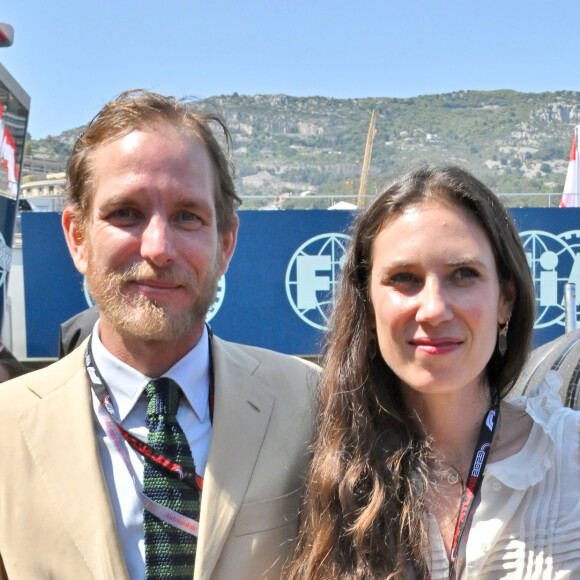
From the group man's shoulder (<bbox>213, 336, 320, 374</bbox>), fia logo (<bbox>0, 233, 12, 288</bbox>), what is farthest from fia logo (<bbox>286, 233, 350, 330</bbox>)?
man's shoulder (<bbox>213, 336, 320, 374</bbox>)

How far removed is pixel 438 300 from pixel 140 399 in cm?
82

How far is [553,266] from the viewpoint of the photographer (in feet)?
25.6

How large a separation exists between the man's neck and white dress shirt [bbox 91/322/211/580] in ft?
0.07

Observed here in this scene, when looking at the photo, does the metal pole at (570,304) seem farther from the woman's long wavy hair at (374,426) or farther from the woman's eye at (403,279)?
the woman's eye at (403,279)

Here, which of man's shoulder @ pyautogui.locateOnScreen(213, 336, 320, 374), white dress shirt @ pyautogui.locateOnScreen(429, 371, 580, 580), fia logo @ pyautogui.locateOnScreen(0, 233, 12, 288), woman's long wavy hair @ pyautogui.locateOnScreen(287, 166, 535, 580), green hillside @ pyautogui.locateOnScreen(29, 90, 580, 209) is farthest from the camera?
green hillside @ pyautogui.locateOnScreen(29, 90, 580, 209)

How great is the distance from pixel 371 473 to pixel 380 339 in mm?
341

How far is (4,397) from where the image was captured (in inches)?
73.1

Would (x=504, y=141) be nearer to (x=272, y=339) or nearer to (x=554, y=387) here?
(x=272, y=339)

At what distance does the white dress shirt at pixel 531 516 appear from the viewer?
157 centimetres

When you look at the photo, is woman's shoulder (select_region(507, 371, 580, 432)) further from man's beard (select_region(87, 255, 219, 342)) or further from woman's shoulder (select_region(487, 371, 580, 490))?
man's beard (select_region(87, 255, 219, 342))

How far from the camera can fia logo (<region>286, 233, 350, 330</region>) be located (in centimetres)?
786

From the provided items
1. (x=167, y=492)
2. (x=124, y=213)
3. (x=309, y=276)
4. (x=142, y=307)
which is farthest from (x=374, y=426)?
(x=309, y=276)

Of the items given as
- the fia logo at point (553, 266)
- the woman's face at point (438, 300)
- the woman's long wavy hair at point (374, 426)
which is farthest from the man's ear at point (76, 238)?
the fia logo at point (553, 266)

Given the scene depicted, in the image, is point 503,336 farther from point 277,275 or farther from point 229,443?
point 277,275
